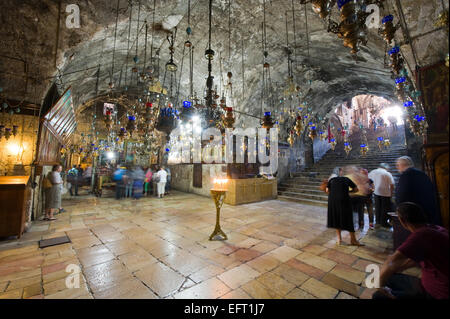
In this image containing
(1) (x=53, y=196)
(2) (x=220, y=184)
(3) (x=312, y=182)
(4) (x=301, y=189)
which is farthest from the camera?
(3) (x=312, y=182)

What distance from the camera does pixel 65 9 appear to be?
175 inches

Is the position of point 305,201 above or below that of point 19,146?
below

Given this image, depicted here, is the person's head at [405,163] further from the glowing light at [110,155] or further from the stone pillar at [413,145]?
the glowing light at [110,155]

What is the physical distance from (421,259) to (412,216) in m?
0.30

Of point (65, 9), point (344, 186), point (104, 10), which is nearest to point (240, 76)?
point (104, 10)

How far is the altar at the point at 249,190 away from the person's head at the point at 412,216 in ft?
20.7

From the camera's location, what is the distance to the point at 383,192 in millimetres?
4266

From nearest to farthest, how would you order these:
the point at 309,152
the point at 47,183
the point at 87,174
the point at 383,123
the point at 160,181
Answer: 1. the point at 47,183
2. the point at 160,181
3. the point at 87,174
4. the point at 309,152
5. the point at 383,123

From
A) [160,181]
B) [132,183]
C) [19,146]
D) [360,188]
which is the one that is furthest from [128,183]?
[360,188]

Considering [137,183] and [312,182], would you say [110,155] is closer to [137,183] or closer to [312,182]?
[137,183]

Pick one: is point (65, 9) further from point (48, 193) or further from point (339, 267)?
point (339, 267)

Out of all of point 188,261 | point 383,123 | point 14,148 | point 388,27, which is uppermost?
point 383,123

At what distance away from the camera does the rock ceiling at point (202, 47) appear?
409cm

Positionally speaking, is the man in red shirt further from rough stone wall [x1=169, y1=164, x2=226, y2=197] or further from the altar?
rough stone wall [x1=169, y1=164, x2=226, y2=197]
